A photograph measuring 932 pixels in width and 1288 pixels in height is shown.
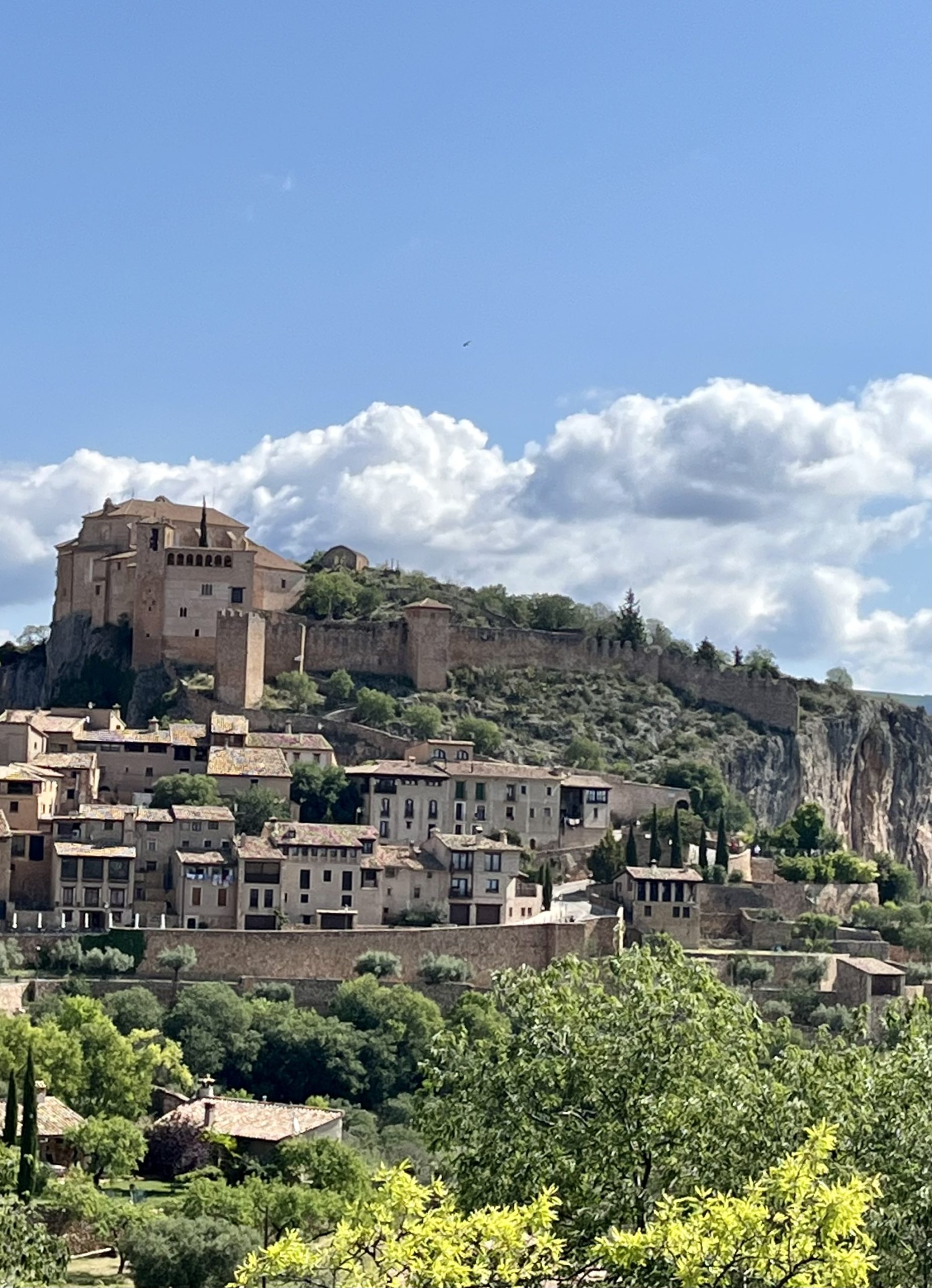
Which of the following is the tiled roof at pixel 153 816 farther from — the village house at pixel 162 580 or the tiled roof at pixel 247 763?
the village house at pixel 162 580

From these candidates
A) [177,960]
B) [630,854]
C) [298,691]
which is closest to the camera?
[177,960]

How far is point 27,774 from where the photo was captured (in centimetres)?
6378

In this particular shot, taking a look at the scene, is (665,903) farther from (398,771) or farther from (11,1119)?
(11,1119)

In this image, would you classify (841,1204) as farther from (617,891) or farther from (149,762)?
(149,762)

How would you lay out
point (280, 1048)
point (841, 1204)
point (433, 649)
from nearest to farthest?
1. point (841, 1204)
2. point (280, 1048)
3. point (433, 649)

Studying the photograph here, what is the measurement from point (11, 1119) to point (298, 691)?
38.4 metres

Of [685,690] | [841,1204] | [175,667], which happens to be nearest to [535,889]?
[175,667]

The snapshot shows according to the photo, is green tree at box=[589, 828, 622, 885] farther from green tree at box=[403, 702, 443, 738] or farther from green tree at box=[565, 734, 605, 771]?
green tree at box=[565, 734, 605, 771]

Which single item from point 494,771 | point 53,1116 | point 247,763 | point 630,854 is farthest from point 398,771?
point 53,1116

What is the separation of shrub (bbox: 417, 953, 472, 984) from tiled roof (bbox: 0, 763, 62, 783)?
1290 centimetres

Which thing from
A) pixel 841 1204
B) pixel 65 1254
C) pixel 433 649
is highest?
pixel 433 649

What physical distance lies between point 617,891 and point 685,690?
27.6 meters

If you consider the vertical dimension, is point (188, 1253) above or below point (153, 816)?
below

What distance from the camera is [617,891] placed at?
2606 inches
